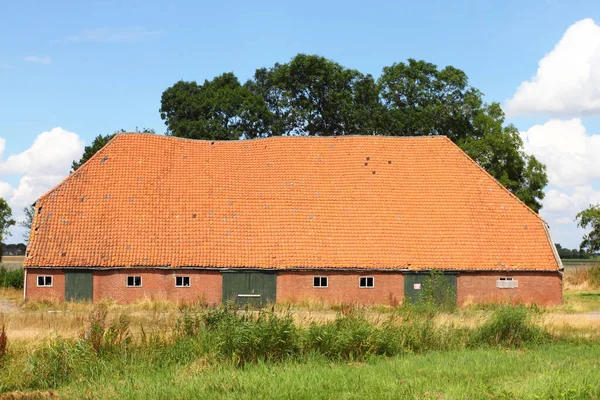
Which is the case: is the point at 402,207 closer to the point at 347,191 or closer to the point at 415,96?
the point at 347,191

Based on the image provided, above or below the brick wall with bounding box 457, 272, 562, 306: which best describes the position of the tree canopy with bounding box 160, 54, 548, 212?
above

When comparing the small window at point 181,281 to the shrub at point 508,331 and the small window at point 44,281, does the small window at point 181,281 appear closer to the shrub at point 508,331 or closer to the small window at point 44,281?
the small window at point 44,281

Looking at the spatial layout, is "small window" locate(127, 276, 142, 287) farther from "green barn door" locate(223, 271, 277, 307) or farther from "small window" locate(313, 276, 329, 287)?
"small window" locate(313, 276, 329, 287)

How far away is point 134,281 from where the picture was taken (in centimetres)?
2948

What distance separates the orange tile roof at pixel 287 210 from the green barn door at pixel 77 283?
493 mm

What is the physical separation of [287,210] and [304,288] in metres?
3.98

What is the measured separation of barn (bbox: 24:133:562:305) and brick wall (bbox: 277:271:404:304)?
44 mm

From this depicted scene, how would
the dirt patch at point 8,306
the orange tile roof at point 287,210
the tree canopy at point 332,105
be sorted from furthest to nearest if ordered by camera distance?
the tree canopy at point 332,105 → the orange tile roof at point 287,210 → the dirt patch at point 8,306

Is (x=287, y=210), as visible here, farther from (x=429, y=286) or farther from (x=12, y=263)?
(x=12, y=263)

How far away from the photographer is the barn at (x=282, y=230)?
29.5 metres

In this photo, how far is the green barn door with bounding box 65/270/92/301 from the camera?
2928cm

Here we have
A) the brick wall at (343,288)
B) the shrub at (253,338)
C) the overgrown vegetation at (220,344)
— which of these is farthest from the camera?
the brick wall at (343,288)

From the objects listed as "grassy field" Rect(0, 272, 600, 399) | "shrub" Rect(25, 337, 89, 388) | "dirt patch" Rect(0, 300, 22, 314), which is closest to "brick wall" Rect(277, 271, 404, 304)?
"dirt patch" Rect(0, 300, 22, 314)

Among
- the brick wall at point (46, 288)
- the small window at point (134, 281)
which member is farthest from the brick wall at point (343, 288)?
the brick wall at point (46, 288)
